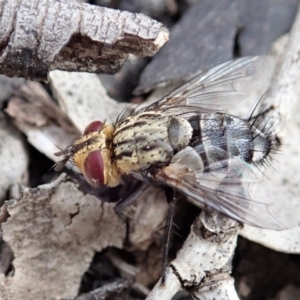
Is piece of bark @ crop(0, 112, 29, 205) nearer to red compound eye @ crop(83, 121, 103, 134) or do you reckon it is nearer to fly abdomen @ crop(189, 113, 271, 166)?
red compound eye @ crop(83, 121, 103, 134)

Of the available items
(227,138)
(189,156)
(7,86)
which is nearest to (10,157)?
(7,86)

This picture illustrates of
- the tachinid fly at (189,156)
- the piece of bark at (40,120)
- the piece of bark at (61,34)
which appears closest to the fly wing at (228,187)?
the tachinid fly at (189,156)

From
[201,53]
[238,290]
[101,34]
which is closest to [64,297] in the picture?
[238,290]

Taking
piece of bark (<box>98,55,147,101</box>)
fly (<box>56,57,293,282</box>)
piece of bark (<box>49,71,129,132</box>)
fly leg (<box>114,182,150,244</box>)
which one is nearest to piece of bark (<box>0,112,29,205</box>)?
fly (<box>56,57,293,282</box>)

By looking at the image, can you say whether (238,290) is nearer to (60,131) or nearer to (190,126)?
(190,126)

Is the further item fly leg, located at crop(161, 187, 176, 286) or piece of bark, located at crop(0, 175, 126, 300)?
fly leg, located at crop(161, 187, 176, 286)

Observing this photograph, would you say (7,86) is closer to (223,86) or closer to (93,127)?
(93,127)

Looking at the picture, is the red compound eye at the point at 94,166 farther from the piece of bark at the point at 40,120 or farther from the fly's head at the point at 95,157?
the piece of bark at the point at 40,120
